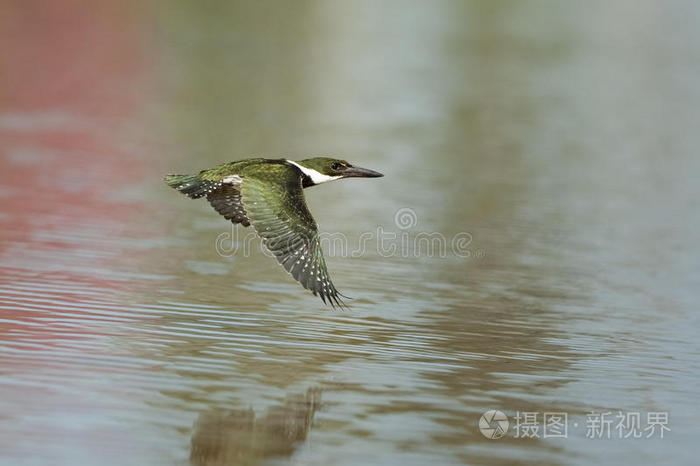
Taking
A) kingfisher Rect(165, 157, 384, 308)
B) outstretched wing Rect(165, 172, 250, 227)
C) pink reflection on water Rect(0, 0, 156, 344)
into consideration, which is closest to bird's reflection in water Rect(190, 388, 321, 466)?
kingfisher Rect(165, 157, 384, 308)

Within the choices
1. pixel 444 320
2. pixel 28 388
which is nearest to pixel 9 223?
pixel 444 320

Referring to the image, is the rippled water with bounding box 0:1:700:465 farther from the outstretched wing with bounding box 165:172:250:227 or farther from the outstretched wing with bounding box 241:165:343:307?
the outstretched wing with bounding box 165:172:250:227

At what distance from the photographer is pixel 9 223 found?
13367 millimetres

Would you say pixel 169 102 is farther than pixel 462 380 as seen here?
Yes

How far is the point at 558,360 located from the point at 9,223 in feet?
19.3

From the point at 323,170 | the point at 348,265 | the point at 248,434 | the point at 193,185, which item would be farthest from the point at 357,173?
the point at 248,434

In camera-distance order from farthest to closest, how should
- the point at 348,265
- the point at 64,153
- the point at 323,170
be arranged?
1. the point at 64,153
2. the point at 348,265
3. the point at 323,170

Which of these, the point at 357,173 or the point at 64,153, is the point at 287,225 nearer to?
the point at 357,173

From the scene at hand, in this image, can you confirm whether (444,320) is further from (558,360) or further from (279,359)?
(279,359)

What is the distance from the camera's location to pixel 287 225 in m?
9.70

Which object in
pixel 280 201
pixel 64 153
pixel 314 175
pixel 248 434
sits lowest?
pixel 248 434

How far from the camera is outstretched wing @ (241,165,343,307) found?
9477mm

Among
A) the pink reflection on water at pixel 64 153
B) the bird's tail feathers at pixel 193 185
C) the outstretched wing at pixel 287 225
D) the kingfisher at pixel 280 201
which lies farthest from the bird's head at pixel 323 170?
the pink reflection on water at pixel 64 153

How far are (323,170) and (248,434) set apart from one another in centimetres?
356
